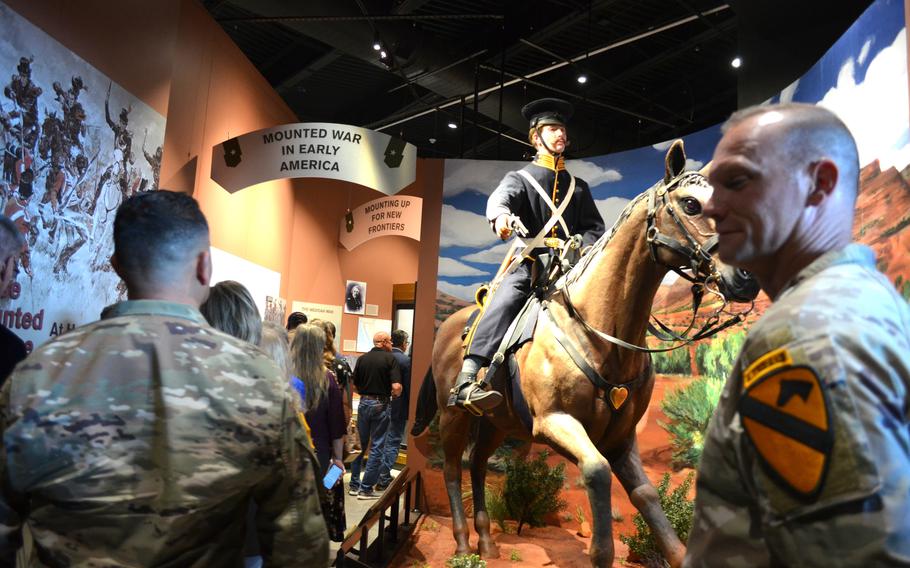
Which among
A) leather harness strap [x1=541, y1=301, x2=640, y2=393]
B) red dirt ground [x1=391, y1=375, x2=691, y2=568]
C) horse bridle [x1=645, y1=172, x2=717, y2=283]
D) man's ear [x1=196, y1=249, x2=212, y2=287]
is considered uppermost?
horse bridle [x1=645, y1=172, x2=717, y2=283]

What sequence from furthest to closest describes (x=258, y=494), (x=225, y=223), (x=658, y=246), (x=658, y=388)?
(x=225, y=223)
(x=658, y=388)
(x=658, y=246)
(x=258, y=494)

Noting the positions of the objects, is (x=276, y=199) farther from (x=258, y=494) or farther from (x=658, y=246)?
(x=258, y=494)

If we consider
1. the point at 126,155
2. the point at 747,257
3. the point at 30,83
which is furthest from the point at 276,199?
the point at 747,257

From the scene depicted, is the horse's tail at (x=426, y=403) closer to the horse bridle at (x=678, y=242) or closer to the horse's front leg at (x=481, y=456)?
the horse's front leg at (x=481, y=456)

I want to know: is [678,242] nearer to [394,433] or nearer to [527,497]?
[527,497]

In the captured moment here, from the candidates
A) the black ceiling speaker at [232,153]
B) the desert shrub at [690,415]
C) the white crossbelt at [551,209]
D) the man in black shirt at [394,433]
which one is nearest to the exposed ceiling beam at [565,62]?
the white crossbelt at [551,209]

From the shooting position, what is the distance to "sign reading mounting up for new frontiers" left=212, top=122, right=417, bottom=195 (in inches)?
221

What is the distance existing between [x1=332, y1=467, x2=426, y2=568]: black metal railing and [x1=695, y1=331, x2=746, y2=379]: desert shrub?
3016 millimetres

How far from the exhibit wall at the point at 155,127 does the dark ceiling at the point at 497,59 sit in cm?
139

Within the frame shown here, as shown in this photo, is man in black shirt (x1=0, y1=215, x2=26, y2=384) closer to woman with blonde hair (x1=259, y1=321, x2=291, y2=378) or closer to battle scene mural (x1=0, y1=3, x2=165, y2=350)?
woman with blonde hair (x1=259, y1=321, x2=291, y2=378)

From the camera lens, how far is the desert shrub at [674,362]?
5.82 m

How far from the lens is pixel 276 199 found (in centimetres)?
840

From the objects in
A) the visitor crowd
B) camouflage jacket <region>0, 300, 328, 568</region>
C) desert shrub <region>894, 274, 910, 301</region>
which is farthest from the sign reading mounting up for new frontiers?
camouflage jacket <region>0, 300, 328, 568</region>

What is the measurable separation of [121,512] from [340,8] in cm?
757
